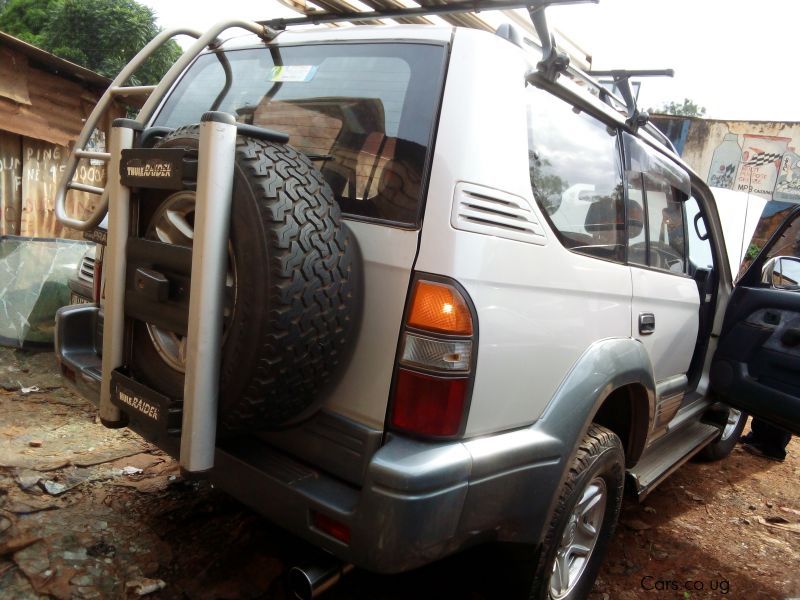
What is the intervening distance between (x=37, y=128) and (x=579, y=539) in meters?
7.10

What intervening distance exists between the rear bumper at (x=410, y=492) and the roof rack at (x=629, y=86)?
4.88ft

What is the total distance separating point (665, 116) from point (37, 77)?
16.4 m

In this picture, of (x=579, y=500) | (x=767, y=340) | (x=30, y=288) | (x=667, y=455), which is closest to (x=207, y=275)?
(x=579, y=500)

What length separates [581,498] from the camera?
2.26 metres

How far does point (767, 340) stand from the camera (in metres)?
3.40

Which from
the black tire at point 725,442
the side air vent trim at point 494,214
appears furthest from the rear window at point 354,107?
the black tire at point 725,442

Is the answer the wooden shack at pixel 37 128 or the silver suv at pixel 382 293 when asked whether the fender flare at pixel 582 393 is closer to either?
the silver suv at pixel 382 293

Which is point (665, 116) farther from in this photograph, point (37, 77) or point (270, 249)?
point (270, 249)

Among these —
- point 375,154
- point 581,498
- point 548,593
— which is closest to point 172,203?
point 375,154

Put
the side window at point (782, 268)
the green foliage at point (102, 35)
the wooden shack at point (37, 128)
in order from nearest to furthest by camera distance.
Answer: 1. the side window at point (782, 268)
2. the wooden shack at point (37, 128)
3. the green foliage at point (102, 35)

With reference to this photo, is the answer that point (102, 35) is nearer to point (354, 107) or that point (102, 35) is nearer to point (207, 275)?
point (354, 107)

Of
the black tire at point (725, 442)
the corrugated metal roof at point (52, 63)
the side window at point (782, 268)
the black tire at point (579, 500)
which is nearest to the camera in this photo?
the black tire at point (579, 500)

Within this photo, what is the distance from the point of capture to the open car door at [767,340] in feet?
10.5

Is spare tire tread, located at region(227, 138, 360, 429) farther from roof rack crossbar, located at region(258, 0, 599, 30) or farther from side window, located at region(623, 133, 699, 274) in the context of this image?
side window, located at region(623, 133, 699, 274)
